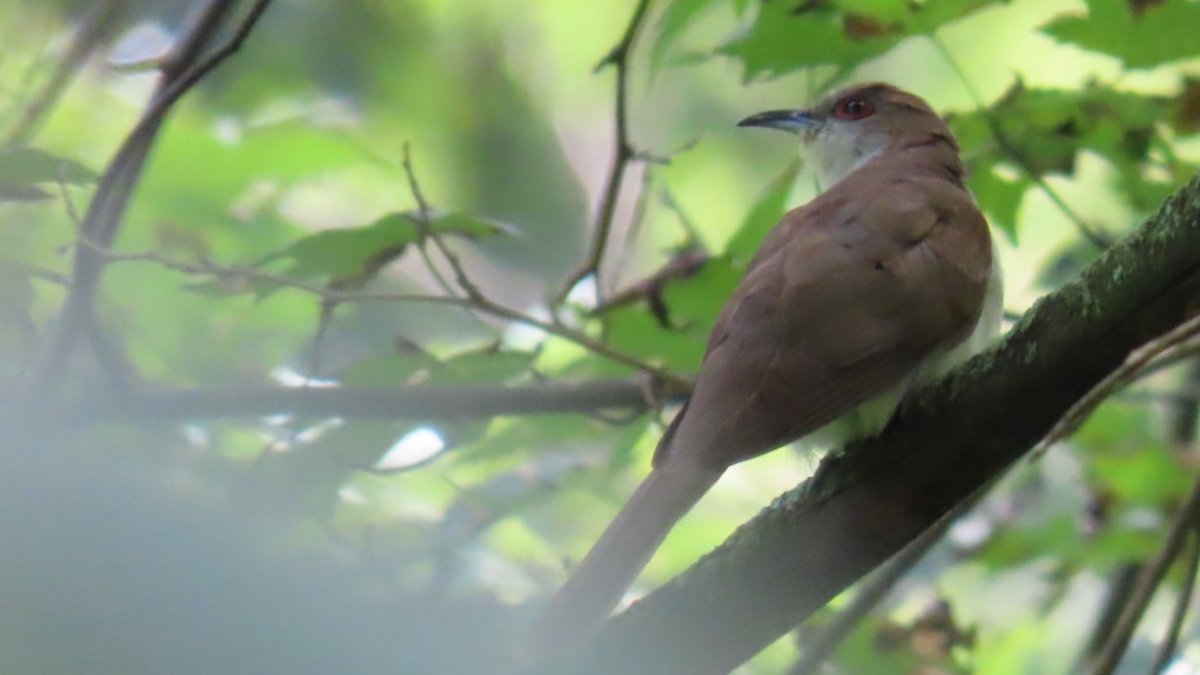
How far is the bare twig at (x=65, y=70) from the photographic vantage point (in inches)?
166

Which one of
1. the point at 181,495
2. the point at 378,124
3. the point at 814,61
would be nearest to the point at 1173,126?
the point at 814,61

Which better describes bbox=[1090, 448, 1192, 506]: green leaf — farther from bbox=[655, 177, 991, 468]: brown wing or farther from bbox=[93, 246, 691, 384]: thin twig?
bbox=[93, 246, 691, 384]: thin twig

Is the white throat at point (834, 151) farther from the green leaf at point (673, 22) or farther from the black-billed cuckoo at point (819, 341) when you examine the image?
the green leaf at point (673, 22)

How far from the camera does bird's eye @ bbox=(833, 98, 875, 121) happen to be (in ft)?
16.7

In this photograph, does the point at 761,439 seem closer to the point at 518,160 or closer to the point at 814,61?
the point at 814,61

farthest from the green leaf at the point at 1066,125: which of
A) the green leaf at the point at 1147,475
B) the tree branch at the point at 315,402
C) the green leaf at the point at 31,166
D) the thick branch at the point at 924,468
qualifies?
the green leaf at the point at 31,166

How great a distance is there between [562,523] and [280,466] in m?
2.31

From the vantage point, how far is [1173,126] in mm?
3824

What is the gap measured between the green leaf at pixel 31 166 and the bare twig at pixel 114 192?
0.68 ft

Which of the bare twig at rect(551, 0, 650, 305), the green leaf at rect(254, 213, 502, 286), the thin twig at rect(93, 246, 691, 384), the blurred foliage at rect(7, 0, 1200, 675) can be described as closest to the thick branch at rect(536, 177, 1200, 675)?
the blurred foliage at rect(7, 0, 1200, 675)

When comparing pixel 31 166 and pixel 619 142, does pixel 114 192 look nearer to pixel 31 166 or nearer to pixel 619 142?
pixel 31 166

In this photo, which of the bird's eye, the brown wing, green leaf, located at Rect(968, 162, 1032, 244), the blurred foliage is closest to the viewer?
the blurred foliage

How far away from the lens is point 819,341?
2963 millimetres

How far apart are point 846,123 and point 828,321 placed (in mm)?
2271
